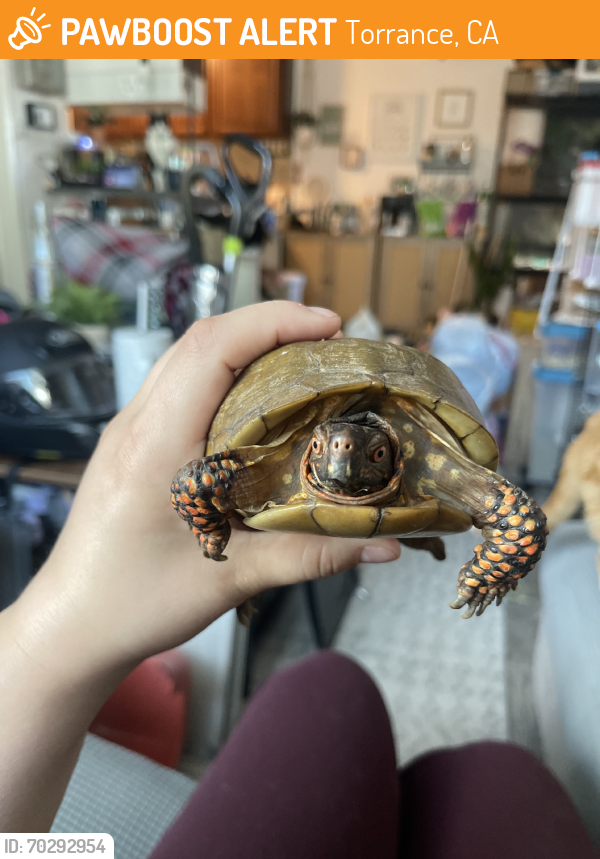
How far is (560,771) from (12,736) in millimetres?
1012

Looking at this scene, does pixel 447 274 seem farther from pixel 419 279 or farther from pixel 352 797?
pixel 352 797

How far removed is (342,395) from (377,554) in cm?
20

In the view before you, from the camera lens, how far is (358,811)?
68cm

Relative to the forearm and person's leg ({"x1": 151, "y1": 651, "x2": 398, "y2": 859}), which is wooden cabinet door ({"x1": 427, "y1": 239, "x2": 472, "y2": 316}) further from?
the forearm

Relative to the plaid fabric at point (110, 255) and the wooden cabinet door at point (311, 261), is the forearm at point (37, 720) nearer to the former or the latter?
the plaid fabric at point (110, 255)

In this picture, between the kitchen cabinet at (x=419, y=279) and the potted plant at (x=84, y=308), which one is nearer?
the potted plant at (x=84, y=308)

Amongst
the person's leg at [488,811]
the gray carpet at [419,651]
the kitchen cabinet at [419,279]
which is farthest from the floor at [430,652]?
the kitchen cabinet at [419,279]

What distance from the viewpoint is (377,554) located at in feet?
2.10

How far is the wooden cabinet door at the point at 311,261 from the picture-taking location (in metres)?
4.41

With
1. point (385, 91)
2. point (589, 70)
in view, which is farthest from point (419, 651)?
point (385, 91)

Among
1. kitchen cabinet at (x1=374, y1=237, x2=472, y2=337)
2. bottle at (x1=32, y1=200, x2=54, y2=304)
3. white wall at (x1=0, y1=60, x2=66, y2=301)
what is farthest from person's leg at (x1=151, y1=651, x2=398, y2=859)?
kitchen cabinet at (x1=374, y1=237, x2=472, y2=337)

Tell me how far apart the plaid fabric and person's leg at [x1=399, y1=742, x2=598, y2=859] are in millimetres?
1759

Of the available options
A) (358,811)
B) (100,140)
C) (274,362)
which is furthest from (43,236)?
(358,811)

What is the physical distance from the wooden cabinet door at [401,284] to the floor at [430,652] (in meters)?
2.89
